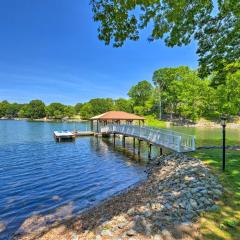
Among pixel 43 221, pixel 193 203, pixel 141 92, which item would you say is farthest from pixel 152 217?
pixel 141 92

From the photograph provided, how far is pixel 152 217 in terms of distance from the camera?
19.3ft

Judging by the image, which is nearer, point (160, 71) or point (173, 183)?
point (173, 183)

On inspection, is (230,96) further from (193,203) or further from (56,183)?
(193,203)

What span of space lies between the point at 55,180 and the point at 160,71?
70.2 metres

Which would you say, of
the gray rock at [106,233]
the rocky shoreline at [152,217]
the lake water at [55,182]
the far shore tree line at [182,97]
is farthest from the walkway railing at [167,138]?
the far shore tree line at [182,97]

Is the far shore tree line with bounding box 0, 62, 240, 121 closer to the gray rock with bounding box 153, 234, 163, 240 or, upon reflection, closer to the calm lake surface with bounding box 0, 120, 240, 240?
the calm lake surface with bounding box 0, 120, 240, 240

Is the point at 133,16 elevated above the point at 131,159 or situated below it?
above

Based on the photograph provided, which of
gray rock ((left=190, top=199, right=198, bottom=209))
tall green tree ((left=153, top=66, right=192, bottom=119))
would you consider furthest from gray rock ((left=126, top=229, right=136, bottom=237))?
tall green tree ((left=153, top=66, right=192, bottom=119))

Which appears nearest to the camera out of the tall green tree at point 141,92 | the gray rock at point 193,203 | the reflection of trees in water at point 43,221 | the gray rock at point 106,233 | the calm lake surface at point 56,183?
the gray rock at point 106,233

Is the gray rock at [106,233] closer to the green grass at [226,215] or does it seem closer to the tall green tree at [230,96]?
the green grass at [226,215]

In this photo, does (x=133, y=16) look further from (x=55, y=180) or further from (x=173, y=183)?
(x=55, y=180)

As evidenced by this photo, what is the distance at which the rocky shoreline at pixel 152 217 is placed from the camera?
520 cm

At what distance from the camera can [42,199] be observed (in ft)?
34.9

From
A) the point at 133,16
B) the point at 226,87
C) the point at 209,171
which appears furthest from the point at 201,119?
the point at 133,16
